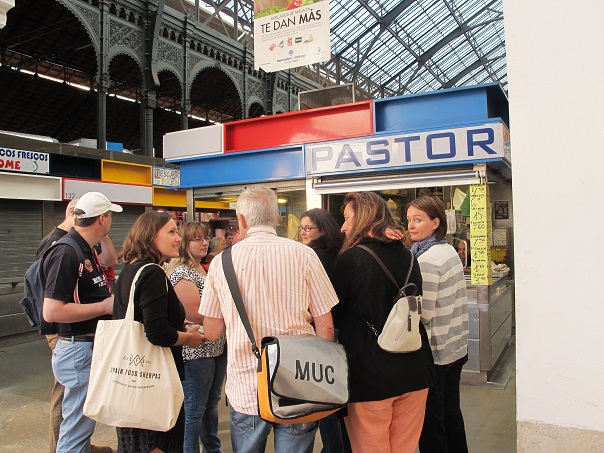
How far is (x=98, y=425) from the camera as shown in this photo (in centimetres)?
402

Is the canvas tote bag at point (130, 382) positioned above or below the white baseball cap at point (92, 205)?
below

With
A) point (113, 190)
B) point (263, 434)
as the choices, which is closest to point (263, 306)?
point (263, 434)

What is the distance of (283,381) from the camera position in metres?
1.73

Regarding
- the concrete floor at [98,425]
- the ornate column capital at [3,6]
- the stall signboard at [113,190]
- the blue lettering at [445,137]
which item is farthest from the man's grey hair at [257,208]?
the stall signboard at [113,190]

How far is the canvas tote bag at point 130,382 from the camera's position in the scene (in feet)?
7.17

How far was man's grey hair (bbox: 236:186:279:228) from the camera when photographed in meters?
2.00

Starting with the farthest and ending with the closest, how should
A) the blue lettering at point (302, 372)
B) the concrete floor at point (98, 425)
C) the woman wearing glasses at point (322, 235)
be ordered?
the concrete floor at point (98, 425)
the woman wearing glasses at point (322, 235)
the blue lettering at point (302, 372)

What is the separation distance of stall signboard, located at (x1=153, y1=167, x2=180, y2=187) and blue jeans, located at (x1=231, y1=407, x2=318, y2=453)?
343 inches

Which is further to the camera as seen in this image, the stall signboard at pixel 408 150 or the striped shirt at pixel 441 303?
the stall signboard at pixel 408 150

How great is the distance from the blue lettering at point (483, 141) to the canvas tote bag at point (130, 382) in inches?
139

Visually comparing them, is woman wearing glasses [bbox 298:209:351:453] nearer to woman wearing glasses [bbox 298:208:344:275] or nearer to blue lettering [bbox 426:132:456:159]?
woman wearing glasses [bbox 298:208:344:275]

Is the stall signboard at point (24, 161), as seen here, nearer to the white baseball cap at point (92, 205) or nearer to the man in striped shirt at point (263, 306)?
the white baseball cap at point (92, 205)

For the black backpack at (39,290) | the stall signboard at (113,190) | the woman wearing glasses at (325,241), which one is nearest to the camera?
the black backpack at (39,290)

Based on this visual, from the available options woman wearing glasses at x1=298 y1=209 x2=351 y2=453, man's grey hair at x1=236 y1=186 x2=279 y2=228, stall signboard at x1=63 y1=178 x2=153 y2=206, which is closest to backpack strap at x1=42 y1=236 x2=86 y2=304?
man's grey hair at x1=236 y1=186 x2=279 y2=228
